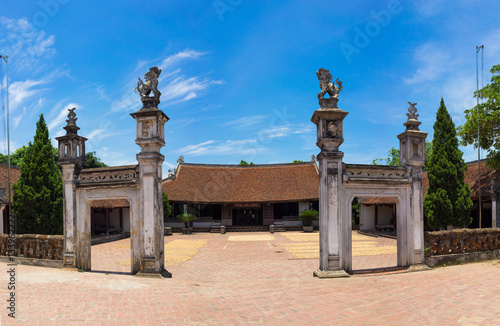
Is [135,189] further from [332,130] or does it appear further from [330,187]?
[332,130]

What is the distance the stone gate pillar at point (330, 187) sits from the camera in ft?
32.8

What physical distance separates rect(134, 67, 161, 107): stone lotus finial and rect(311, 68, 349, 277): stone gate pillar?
5.23 m

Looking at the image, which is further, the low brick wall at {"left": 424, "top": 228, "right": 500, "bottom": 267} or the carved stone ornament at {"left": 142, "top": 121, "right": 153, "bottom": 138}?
the low brick wall at {"left": 424, "top": 228, "right": 500, "bottom": 267}

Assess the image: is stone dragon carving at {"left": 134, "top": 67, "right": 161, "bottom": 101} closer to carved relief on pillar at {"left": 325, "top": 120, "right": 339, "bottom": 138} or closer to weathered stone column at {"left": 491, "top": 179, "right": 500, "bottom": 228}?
carved relief on pillar at {"left": 325, "top": 120, "right": 339, "bottom": 138}

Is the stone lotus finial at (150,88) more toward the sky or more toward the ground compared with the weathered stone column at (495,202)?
more toward the sky

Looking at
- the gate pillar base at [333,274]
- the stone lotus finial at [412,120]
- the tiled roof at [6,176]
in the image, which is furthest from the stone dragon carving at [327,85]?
the tiled roof at [6,176]

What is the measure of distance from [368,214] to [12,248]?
2774 cm

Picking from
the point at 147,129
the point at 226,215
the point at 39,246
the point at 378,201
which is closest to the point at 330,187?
the point at 147,129

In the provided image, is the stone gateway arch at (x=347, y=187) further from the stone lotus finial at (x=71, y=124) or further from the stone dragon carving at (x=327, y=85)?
the stone lotus finial at (x=71, y=124)

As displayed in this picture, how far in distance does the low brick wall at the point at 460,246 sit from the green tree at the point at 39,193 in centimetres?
2077

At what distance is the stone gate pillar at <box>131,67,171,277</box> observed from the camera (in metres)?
10.1

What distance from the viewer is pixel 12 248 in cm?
1156

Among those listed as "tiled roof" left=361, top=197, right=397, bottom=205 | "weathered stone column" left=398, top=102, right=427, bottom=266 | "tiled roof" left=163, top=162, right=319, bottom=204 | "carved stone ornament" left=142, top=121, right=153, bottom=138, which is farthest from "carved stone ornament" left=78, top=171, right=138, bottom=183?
"tiled roof" left=361, top=197, right=397, bottom=205

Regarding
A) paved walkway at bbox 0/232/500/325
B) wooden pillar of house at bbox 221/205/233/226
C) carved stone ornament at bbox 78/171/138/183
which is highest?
carved stone ornament at bbox 78/171/138/183
